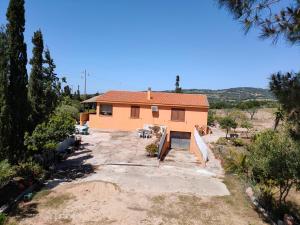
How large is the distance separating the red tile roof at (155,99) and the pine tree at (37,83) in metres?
14.5

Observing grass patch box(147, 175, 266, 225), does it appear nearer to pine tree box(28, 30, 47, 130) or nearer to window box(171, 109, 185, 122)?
pine tree box(28, 30, 47, 130)

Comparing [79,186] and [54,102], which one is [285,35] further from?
[54,102]

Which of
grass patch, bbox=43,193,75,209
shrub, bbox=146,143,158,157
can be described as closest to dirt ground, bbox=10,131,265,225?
grass patch, bbox=43,193,75,209

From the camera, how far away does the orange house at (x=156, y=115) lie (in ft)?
102

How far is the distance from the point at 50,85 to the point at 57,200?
7.29m

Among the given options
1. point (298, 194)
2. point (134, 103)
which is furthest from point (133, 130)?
point (298, 194)

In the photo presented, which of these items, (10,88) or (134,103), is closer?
(10,88)

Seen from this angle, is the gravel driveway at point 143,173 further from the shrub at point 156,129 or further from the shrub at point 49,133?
the shrub at point 156,129

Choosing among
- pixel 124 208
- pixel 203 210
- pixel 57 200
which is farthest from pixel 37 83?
Result: pixel 203 210

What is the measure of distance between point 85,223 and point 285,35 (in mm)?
8584

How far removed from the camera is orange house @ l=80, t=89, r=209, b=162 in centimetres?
3120

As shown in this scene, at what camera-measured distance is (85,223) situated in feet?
35.5

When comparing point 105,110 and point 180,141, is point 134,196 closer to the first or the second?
point 180,141

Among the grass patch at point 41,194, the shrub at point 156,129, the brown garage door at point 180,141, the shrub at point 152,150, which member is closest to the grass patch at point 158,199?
the grass patch at point 41,194
